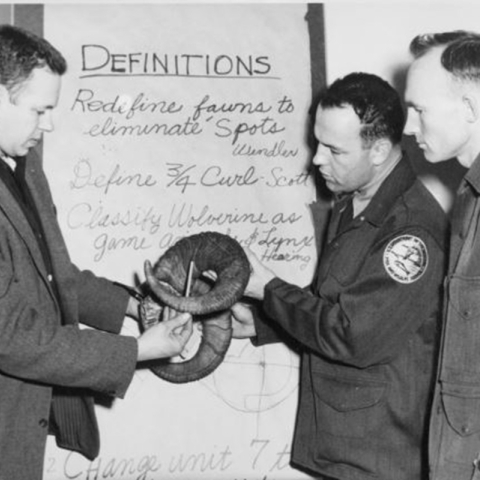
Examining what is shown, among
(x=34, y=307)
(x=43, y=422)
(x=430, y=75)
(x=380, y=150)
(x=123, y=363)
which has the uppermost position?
(x=430, y=75)

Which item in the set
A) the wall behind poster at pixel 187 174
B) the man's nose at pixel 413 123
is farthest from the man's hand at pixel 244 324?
the man's nose at pixel 413 123

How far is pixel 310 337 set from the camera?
2078mm

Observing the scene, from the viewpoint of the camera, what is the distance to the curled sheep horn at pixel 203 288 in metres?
2.05

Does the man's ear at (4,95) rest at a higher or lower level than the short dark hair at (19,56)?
lower

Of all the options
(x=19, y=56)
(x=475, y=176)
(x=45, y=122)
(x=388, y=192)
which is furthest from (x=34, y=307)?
(x=475, y=176)

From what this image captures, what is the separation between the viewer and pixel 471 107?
1.82m

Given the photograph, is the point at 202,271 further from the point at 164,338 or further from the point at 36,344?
the point at 36,344

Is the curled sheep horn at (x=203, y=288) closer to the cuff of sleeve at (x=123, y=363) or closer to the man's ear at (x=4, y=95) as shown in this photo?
the cuff of sleeve at (x=123, y=363)

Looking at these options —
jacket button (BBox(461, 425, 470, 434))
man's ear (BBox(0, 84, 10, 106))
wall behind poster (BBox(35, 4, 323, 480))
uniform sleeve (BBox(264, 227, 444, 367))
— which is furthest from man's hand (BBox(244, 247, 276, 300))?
man's ear (BBox(0, 84, 10, 106))

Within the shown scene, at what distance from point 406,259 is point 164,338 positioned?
0.60 m

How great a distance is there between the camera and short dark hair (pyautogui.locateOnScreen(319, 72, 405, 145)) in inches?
83.6

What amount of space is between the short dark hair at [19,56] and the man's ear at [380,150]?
0.80 metres

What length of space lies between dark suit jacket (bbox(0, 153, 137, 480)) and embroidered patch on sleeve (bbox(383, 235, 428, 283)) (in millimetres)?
622

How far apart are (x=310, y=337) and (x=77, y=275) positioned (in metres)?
0.63
